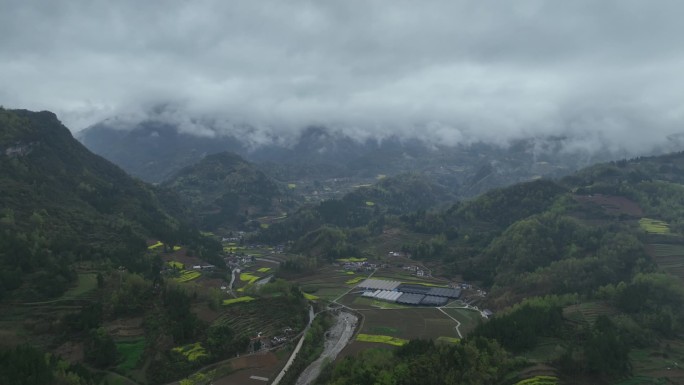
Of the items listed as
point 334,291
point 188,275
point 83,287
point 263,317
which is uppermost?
point 83,287

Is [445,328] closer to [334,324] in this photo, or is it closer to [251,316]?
[334,324]

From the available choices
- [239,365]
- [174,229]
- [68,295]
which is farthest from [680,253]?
[174,229]

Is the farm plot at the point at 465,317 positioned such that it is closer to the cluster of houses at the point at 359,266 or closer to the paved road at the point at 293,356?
the paved road at the point at 293,356

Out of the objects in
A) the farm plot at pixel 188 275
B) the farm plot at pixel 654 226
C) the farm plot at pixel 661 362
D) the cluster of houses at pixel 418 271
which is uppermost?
the farm plot at pixel 654 226

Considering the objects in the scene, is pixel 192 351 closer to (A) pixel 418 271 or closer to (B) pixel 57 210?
(B) pixel 57 210

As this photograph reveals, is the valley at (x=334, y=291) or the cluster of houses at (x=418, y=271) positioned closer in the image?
the valley at (x=334, y=291)

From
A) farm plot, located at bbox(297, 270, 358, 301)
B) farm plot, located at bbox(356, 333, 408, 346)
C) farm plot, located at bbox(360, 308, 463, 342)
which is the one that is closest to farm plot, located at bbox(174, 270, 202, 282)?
farm plot, located at bbox(297, 270, 358, 301)

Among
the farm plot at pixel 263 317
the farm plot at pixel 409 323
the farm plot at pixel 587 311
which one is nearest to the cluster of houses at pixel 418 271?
the farm plot at pixel 409 323

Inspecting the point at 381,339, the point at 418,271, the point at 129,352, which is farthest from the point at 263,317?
the point at 418,271

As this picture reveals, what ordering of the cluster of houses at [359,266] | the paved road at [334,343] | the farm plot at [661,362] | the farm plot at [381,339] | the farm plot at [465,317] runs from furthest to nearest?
the cluster of houses at [359,266]
the farm plot at [465,317]
the farm plot at [381,339]
the paved road at [334,343]
the farm plot at [661,362]
